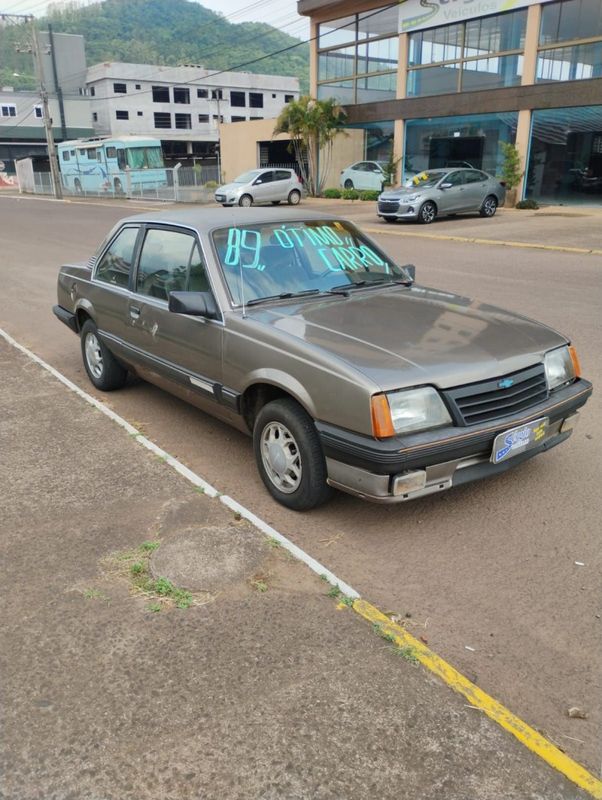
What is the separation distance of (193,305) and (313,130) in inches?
1148

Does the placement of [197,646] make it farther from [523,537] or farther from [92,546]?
[523,537]

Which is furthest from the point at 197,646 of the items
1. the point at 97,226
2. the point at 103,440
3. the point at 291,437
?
the point at 97,226

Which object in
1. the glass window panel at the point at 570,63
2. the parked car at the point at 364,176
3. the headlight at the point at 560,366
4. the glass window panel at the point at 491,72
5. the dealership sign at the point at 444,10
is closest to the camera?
the headlight at the point at 560,366

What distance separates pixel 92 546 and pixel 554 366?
110 inches

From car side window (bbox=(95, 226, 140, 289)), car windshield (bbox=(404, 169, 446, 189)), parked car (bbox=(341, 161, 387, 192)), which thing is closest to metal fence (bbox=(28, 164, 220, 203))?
parked car (bbox=(341, 161, 387, 192))

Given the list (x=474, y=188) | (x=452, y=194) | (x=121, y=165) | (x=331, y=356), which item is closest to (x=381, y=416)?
(x=331, y=356)

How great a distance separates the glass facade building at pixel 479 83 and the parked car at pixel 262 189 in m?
4.83

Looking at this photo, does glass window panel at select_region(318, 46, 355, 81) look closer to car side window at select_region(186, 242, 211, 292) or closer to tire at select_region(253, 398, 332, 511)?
car side window at select_region(186, 242, 211, 292)

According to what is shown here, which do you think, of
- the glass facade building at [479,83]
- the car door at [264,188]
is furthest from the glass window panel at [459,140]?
the car door at [264,188]

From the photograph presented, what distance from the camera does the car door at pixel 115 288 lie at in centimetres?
538

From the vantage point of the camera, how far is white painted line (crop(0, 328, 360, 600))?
332cm

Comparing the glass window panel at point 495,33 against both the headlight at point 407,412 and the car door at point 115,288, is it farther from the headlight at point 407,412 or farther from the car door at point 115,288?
the headlight at point 407,412

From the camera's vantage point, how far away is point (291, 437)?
380 cm

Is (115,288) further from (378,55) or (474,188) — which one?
(378,55)
